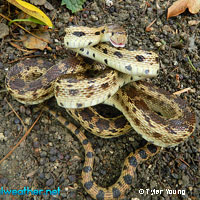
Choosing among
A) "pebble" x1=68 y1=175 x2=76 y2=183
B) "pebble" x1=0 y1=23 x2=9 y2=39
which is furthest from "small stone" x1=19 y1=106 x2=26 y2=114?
"pebble" x1=0 y1=23 x2=9 y2=39

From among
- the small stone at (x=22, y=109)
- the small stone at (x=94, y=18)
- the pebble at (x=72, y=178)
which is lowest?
the pebble at (x=72, y=178)

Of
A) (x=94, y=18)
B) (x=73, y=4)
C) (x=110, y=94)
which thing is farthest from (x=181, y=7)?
(x=110, y=94)

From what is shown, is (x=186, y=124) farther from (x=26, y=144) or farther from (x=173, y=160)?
(x=26, y=144)

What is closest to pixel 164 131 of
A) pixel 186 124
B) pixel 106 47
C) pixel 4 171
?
pixel 186 124

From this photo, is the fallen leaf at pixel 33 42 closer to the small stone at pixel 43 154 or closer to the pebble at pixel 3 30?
the pebble at pixel 3 30

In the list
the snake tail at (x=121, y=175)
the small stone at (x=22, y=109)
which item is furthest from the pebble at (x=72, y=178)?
the small stone at (x=22, y=109)

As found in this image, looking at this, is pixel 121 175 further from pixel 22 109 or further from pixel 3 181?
pixel 22 109
